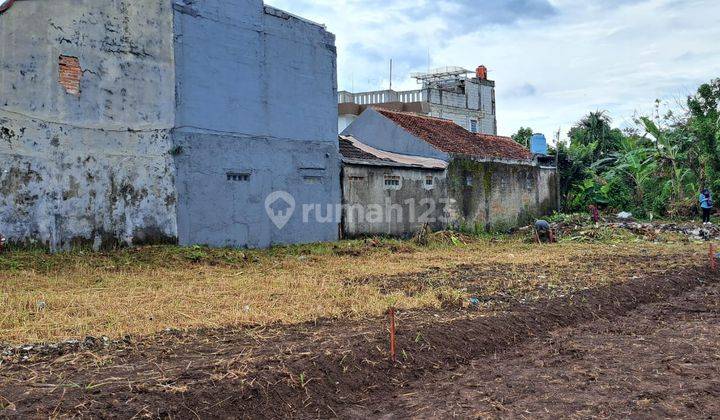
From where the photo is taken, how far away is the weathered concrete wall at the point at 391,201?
2083cm

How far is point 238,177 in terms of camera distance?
1767 cm

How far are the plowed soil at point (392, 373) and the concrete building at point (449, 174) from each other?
42.9 ft

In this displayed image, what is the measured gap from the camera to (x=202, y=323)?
7926mm

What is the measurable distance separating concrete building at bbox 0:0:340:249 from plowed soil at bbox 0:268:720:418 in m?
8.52

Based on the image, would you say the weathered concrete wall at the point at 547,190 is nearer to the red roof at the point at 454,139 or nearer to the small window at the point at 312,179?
the red roof at the point at 454,139

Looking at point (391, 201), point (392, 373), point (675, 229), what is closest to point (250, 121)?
point (391, 201)

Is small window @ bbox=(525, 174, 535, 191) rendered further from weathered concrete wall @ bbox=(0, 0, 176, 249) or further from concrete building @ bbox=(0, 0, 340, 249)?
weathered concrete wall @ bbox=(0, 0, 176, 249)

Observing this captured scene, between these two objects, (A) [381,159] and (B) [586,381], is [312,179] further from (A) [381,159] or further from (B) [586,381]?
(B) [586,381]

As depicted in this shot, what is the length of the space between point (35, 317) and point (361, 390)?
4.55 m

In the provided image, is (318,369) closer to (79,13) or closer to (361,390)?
(361,390)

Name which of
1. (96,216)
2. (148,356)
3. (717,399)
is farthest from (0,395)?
(96,216)

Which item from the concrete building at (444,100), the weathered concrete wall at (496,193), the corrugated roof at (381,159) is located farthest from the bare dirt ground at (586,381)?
the concrete building at (444,100)

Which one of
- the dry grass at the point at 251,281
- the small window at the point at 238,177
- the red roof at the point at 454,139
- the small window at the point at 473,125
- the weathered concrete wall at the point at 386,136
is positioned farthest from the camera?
the small window at the point at 473,125

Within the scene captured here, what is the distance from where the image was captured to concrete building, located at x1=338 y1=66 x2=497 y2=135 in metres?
35.8
